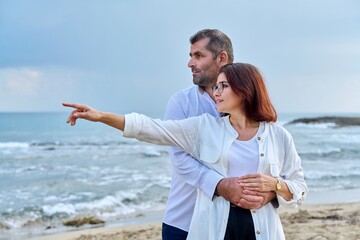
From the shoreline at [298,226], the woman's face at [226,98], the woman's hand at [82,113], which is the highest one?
the woman's face at [226,98]

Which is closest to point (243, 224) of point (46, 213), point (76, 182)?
point (46, 213)

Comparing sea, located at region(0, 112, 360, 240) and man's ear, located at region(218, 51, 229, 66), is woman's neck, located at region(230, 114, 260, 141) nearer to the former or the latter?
man's ear, located at region(218, 51, 229, 66)

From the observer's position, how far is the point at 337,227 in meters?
7.03

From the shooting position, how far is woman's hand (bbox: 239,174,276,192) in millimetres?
2316

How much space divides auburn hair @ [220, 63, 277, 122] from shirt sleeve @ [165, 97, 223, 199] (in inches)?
13.5

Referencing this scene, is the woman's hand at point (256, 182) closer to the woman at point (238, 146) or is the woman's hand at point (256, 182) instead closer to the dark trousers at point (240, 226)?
the woman at point (238, 146)

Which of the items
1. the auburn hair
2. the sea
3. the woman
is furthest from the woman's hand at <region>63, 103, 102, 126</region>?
the sea

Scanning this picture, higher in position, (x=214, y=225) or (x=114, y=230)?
(x=214, y=225)

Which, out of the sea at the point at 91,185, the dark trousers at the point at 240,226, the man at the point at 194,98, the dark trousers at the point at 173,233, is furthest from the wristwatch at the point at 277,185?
the sea at the point at 91,185

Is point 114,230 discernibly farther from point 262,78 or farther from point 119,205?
point 262,78

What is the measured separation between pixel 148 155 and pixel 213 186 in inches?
748

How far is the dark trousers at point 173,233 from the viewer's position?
2.81 m

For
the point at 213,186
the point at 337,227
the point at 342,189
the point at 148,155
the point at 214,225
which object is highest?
the point at 213,186

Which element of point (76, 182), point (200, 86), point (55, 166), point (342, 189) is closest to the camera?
point (200, 86)
